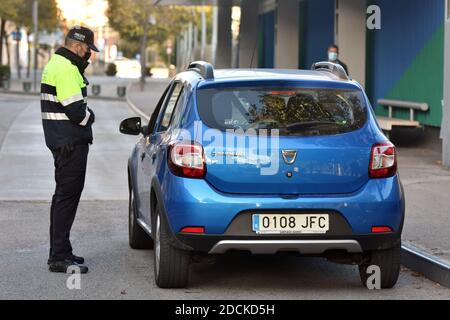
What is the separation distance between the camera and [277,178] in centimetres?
727

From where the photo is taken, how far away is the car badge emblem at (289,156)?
7285 millimetres

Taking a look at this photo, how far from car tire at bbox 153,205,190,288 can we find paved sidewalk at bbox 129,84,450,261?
222 centimetres

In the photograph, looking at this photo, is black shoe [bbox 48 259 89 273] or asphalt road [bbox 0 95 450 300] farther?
black shoe [bbox 48 259 89 273]

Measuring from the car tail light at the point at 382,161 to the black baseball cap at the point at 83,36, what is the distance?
243cm

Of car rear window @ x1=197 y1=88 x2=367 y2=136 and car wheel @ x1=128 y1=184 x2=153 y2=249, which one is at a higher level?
car rear window @ x1=197 y1=88 x2=367 y2=136

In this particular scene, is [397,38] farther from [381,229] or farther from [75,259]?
[381,229]

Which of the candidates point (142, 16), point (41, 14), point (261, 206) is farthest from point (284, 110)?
point (41, 14)

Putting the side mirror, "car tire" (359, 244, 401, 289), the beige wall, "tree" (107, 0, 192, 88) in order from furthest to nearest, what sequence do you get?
"tree" (107, 0, 192, 88) → the beige wall → the side mirror → "car tire" (359, 244, 401, 289)

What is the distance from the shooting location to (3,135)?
23516 mm

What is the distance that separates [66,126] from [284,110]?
186 centimetres

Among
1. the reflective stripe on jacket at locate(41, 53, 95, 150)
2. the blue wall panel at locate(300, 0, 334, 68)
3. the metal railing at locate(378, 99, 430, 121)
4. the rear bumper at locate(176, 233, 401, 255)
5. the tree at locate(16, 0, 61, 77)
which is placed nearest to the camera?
the rear bumper at locate(176, 233, 401, 255)

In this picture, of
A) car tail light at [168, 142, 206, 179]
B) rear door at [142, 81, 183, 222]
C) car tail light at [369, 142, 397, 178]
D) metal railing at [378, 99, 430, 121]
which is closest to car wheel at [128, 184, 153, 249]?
rear door at [142, 81, 183, 222]

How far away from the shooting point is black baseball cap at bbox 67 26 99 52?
851 cm

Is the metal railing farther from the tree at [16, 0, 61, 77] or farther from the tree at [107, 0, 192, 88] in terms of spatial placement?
the tree at [16, 0, 61, 77]
